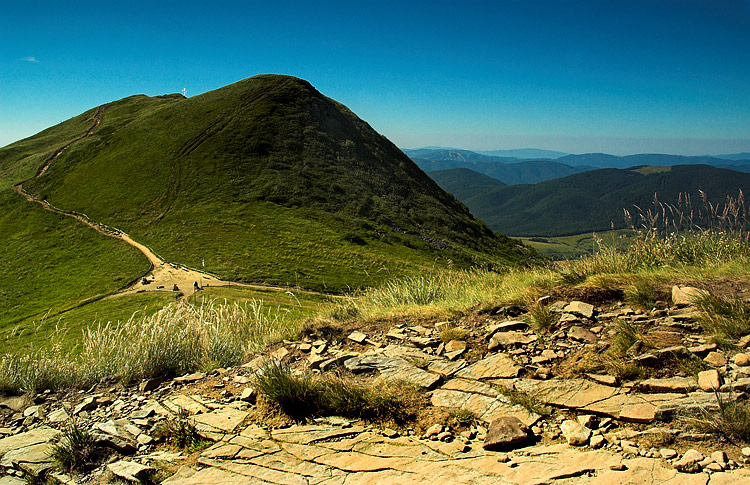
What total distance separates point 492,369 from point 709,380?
189 cm

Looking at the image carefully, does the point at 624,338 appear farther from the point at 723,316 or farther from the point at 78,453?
the point at 78,453

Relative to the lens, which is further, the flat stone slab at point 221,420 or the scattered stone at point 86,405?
the scattered stone at point 86,405

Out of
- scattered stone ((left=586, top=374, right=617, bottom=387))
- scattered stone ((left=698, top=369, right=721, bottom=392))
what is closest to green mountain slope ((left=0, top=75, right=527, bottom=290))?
scattered stone ((left=586, top=374, right=617, bottom=387))

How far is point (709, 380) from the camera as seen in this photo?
140 inches

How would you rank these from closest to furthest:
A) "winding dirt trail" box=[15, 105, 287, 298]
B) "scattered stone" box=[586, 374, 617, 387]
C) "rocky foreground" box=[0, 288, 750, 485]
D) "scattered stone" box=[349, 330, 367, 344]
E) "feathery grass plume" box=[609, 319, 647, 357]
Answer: "rocky foreground" box=[0, 288, 750, 485], "scattered stone" box=[586, 374, 617, 387], "feathery grass plume" box=[609, 319, 647, 357], "scattered stone" box=[349, 330, 367, 344], "winding dirt trail" box=[15, 105, 287, 298]

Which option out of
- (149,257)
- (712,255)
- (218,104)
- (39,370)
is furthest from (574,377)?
(218,104)

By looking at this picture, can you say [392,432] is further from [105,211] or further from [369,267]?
[105,211]

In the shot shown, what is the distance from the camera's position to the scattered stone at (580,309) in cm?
543

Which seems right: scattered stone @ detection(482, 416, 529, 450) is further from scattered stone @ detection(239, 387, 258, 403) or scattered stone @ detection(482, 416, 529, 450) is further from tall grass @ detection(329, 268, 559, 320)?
tall grass @ detection(329, 268, 559, 320)

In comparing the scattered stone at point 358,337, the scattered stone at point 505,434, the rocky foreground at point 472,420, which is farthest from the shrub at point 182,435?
the scattered stone at point 505,434

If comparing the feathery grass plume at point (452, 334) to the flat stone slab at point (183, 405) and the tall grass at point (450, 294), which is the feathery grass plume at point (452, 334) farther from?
the flat stone slab at point (183, 405)

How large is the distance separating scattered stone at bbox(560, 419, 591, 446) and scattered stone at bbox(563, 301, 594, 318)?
2.15m

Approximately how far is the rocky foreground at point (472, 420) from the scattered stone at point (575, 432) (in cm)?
1

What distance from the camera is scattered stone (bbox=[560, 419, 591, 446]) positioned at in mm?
3318
